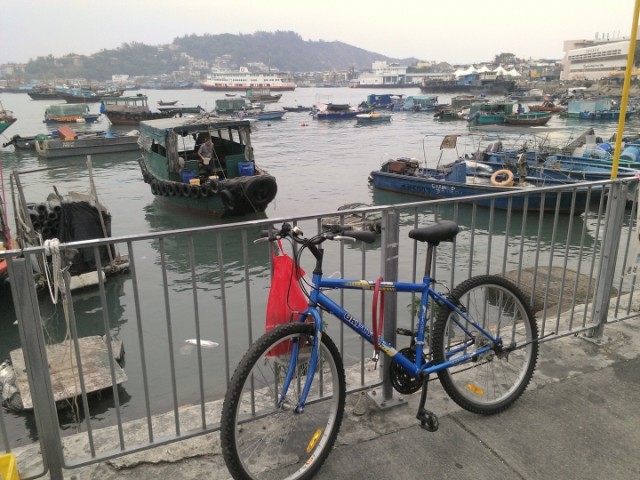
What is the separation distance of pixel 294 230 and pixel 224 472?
1.34m

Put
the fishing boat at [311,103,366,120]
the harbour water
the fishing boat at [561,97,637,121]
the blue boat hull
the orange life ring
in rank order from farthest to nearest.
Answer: the fishing boat at [311,103,366,120], the fishing boat at [561,97,637,121], the orange life ring, the blue boat hull, the harbour water

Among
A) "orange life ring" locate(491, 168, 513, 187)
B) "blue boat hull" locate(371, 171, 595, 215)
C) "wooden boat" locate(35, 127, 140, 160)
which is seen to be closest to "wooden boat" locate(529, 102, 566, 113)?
"blue boat hull" locate(371, 171, 595, 215)

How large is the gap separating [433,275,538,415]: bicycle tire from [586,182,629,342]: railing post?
0.89 m

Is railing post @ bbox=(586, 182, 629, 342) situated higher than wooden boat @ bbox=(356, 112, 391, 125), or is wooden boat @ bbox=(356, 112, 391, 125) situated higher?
railing post @ bbox=(586, 182, 629, 342)

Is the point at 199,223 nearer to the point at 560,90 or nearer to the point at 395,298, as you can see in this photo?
the point at 395,298

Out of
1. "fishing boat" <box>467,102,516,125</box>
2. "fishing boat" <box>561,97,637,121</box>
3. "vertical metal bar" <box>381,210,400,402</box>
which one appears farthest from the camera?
"fishing boat" <box>561,97,637,121</box>

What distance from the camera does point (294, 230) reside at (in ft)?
8.65

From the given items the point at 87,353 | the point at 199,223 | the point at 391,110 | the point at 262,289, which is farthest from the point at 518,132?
Result: the point at 87,353

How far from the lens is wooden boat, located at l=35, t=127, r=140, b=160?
34.9 m

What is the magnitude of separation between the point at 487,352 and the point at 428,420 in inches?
24.5

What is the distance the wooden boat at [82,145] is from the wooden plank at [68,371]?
104 ft

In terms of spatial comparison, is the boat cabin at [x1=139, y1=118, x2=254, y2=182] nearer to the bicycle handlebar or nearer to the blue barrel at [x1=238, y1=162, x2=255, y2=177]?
the blue barrel at [x1=238, y1=162, x2=255, y2=177]

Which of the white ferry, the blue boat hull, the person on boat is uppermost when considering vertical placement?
the white ferry

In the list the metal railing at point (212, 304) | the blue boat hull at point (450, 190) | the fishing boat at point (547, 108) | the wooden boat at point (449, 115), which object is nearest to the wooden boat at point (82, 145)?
the blue boat hull at point (450, 190)
